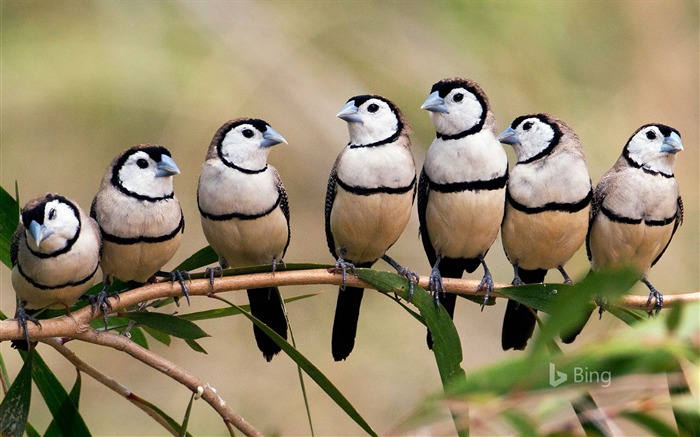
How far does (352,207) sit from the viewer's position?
2.66m

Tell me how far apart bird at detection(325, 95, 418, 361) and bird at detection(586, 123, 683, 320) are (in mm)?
573

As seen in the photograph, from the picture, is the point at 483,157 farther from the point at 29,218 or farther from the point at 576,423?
the point at 576,423

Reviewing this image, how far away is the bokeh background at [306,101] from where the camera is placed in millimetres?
6023

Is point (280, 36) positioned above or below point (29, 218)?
above

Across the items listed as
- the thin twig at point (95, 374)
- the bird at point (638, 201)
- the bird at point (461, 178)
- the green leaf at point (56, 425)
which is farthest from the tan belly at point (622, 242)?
the green leaf at point (56, 425)

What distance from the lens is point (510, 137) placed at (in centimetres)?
272

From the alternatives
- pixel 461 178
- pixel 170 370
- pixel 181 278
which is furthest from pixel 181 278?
pixel 461 178

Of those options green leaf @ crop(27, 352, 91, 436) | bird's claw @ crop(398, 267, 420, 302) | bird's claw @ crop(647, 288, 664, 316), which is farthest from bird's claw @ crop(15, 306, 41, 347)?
bird's claw @ crop(647, 288, 664, 316)

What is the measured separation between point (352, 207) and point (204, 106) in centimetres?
395

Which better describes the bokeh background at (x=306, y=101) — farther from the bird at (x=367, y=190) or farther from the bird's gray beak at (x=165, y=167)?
the bird's gray beak at (x=165, y=167)

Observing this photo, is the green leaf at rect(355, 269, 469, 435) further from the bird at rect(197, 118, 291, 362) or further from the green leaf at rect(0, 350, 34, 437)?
the green leaf at rect(0, 350, 34, 437)

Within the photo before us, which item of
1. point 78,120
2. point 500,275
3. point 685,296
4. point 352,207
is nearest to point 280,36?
point 78,120

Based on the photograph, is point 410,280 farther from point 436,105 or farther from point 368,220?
point 436,105

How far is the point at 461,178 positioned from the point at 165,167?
0.79 m
